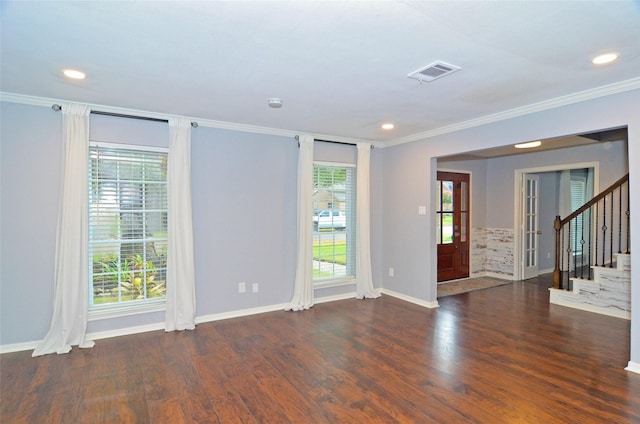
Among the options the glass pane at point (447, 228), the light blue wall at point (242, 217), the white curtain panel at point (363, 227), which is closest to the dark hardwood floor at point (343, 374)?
the light blue wall at point (242, 217)

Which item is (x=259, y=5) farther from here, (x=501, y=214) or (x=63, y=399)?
(x=501, y=214)

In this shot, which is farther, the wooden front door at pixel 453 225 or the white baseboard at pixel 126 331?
the wooden front door at pixel 453 225

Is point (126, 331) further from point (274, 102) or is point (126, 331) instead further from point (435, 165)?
point (435, 165)

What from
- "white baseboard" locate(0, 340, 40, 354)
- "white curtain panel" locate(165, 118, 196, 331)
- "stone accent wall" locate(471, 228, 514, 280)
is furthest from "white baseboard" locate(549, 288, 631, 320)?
"white baseboard" locate(0, 340, 40, 354)

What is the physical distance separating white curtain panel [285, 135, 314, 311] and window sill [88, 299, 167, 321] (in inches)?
68.6

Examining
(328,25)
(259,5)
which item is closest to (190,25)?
(259,5)

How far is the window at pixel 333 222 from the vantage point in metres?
5.49

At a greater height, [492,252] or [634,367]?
[492,252]

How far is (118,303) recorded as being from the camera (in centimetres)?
409

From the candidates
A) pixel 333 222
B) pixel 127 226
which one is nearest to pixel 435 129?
pixel 333 222

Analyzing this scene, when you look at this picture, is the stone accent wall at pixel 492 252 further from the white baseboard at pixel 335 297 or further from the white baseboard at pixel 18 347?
the white baseboard at pixel 18 347

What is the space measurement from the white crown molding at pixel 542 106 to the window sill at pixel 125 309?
170 inches

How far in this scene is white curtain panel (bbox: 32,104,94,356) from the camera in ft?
11.9

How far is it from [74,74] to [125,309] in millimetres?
2580
